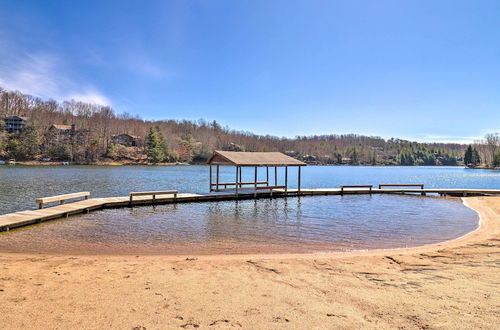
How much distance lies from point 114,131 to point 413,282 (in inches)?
4317

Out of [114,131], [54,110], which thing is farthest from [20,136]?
[54,110]

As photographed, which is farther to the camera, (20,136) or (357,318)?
(20,136)

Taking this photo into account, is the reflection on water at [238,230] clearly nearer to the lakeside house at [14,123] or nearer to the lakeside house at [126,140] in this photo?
the lakeside house at [126,140]

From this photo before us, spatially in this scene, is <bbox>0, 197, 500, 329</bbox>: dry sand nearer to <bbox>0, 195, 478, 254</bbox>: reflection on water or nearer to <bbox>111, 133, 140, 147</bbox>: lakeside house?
<bbox>0, 195, 478, 254</bbox>: reflection on water

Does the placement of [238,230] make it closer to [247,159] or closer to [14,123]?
[247,159]

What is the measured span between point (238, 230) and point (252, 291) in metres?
6.14

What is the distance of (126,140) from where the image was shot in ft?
332

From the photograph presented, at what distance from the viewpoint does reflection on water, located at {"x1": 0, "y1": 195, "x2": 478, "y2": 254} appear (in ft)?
28.5

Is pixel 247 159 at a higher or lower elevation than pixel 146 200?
higher

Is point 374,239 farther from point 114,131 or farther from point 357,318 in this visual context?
point 114,131

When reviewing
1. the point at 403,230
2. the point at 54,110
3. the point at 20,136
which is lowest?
the point at 403,230

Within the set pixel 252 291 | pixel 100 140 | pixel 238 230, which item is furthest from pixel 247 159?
pixel 100 140

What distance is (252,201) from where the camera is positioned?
19516 millimetres

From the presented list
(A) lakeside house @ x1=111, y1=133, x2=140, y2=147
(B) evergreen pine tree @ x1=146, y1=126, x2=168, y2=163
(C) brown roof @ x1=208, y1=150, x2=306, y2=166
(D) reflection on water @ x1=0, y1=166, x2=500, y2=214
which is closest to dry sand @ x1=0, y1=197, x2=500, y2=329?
(D) reflection on water @ x1=0, y1=166, x2=500, y2=214
